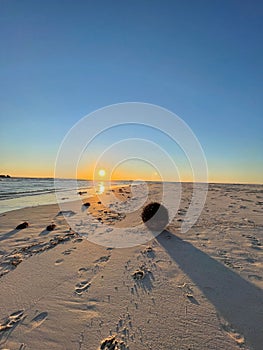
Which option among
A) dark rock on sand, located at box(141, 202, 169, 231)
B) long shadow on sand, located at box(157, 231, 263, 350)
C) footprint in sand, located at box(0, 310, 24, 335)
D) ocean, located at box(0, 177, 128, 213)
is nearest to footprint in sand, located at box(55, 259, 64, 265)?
footprint in sand, located at box(0, 310, 24, 335)

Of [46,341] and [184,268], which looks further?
[184,268]

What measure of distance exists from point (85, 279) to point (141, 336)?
6.75ft

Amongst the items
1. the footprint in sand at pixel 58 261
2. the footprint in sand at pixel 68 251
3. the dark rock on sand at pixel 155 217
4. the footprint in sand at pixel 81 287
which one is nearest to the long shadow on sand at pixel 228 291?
the dark rock on sand at pixel 155 217

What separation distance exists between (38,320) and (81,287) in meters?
1.11

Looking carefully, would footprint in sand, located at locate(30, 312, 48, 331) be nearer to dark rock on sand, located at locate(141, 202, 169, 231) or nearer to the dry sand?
the dry sand

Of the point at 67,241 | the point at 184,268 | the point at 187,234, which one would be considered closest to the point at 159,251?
the point at 184,268

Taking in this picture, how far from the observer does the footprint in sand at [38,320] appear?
3.47m

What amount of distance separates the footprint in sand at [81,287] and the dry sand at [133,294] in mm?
21

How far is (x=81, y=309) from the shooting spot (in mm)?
3865

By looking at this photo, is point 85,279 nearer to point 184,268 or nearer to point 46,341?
point 46,341

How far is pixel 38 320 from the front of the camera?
3.59m

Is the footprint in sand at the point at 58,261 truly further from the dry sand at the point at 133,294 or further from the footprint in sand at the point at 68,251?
the footprint in sand at the point at 68,251

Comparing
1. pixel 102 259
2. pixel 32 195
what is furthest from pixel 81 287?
pixel 32 195

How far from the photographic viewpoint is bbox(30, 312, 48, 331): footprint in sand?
347 centimetres
